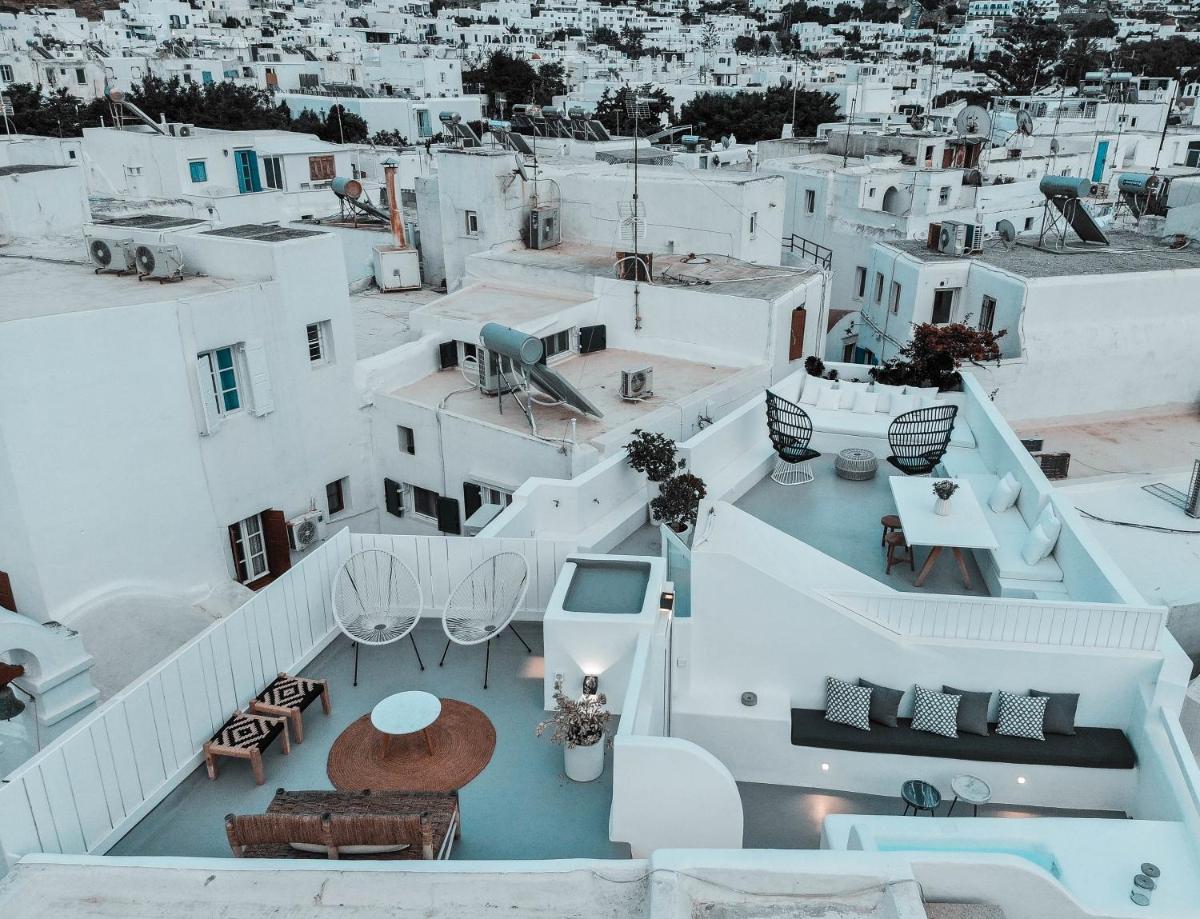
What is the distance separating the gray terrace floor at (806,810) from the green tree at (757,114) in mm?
64789

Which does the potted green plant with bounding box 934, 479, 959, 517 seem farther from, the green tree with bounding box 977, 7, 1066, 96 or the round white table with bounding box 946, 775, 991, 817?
the green tree with bounding box 977, 7, 1066, 96

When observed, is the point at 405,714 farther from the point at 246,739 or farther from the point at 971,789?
the point at 971,789

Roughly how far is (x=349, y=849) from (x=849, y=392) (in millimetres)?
13351

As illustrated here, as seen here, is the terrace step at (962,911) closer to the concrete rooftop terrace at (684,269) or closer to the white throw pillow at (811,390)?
the white throw pillow at (811,390)

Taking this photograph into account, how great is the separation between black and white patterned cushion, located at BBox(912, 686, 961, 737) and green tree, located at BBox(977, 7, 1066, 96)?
91.4 m

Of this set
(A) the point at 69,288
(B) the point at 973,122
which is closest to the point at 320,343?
(A) the point at 69,288

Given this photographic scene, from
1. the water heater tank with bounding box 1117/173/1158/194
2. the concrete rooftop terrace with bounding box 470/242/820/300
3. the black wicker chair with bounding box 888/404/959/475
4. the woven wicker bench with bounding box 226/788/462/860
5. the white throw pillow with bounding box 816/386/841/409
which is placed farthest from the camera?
the water heater tank with bounding box 1117/173/1158/194

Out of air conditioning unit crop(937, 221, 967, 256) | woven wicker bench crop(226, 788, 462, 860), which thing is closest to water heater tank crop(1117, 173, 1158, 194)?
air conditioning unit crop(937, 221, 967, 256)

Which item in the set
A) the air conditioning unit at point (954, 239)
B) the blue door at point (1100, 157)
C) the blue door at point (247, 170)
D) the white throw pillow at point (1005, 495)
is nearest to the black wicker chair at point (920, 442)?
the white throw pillow at point (1005, 495)

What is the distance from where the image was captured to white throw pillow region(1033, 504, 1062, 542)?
41.2 ft

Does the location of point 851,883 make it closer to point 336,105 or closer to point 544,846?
point 544,846

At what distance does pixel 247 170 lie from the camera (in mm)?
35406

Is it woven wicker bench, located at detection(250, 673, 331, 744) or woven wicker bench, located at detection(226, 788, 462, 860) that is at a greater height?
woven wicker bench, located at detection(226, 788, 462, 860)

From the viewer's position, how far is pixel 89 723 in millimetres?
7883
